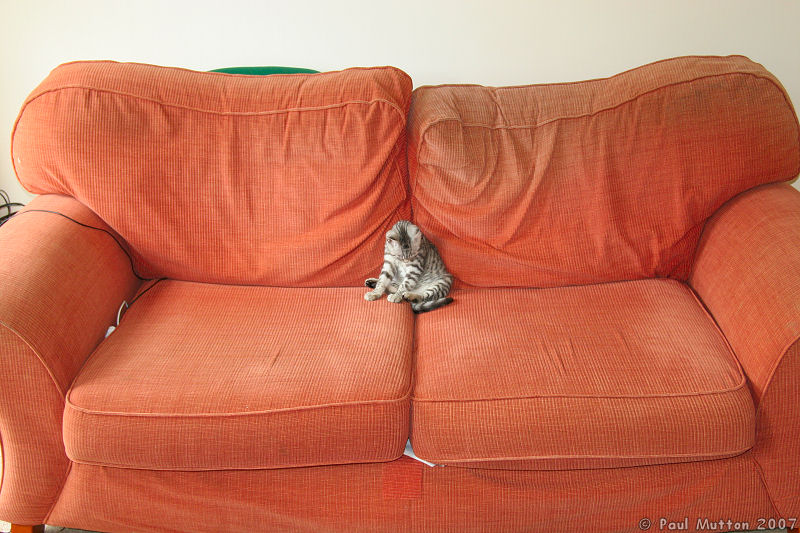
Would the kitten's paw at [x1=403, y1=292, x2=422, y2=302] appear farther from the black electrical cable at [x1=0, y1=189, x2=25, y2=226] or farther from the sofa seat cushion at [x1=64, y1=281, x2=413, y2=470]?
the black electrical cable at [x1=0, y1=189, x2=25, y2=226]

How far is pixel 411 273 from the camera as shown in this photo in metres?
1.97

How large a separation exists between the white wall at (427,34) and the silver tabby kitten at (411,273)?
79cm

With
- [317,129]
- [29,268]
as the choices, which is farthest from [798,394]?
[29,268]

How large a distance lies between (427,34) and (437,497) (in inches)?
66.9

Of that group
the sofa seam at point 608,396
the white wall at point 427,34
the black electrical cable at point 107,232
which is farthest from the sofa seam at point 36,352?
the white wall at point 427,34

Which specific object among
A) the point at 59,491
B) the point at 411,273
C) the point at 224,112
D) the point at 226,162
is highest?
the point at 224,112

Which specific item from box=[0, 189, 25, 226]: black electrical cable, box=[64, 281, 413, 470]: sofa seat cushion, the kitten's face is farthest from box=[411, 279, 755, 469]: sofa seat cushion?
box=[0, 189, 25, 226]: black electrical cable

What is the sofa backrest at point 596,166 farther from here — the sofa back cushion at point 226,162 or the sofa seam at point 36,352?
the sofa seam at point 36,352

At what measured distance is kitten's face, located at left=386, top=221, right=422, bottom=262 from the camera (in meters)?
1.96

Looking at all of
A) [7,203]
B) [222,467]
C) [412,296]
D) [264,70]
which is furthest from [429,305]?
[7,203]

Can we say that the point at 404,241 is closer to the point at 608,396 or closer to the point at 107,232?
the point at 608,396

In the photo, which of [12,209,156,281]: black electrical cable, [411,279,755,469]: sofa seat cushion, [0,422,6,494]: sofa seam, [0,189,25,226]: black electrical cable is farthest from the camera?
[0,189,25,226]: black electrical cable

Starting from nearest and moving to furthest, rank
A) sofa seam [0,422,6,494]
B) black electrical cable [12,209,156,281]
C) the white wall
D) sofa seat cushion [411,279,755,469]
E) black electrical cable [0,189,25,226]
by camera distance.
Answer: sofa seat cushion [411,279,755,469] < sofa seam [0,422,6,494] < black electrical cable [12,209,156,281] < the white wall < black electrical cable [0,189,25,226]

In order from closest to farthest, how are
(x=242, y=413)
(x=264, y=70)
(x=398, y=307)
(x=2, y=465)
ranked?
1. (x=242, y=413)
2. (x=2, y=465)
3. (x=398, y=307)
4. (x=264, y=70)
